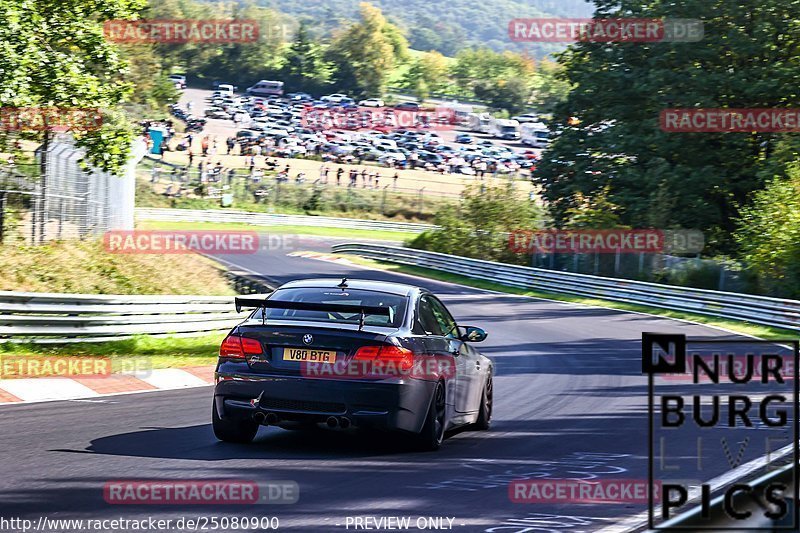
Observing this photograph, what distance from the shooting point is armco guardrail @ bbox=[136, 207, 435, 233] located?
206 feet

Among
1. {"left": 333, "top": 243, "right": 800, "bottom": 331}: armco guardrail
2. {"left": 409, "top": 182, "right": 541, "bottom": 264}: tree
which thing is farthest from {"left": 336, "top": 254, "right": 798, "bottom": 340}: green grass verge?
{"left": 409, "top": 182, "right": 541, "bottom": 264}: tree

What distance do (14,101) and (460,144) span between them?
9288 cm

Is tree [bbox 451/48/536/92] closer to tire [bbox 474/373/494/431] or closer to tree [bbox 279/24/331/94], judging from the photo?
tree [bbox 279/24/331/94]

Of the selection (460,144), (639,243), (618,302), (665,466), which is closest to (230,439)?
(665,466)

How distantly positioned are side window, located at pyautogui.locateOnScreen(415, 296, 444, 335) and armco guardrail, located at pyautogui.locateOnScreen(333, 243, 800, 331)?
71.0ft

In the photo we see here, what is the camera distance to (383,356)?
30.3 feet

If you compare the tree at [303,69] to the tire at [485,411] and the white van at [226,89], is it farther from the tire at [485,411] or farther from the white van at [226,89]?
the tire at [485,411]

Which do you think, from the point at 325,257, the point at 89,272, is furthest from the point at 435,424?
the point at 325,257

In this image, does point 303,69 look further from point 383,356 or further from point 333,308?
→ point 383,356

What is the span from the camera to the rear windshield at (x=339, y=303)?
9.72 metres

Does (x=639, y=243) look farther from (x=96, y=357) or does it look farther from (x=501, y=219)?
(x=96, y=357)

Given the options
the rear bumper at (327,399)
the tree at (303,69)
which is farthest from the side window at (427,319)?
the tree at (303,69)

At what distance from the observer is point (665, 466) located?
1018 cm

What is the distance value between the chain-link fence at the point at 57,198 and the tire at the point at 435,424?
14067 millimetres
